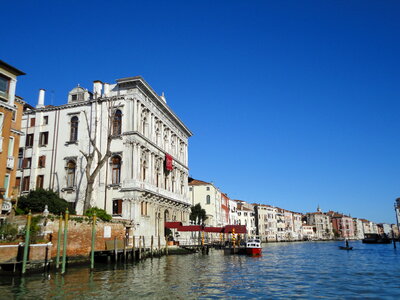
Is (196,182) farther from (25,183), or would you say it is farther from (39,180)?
(25,183)

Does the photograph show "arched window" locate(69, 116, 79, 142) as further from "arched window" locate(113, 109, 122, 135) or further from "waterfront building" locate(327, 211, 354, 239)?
"waterfront building" locate(327, 211, 354, 239)

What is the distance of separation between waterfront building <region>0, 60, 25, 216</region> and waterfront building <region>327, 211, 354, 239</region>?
14098cm

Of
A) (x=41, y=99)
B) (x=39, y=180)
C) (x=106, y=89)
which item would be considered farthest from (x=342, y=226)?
(x=41, y=99)

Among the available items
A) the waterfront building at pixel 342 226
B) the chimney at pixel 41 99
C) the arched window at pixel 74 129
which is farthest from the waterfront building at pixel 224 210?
the waterfront building at pixel 342 226

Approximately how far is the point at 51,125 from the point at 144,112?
992 cm

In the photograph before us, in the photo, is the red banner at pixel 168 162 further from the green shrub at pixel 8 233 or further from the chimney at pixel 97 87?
the green shrub at pixel 8 233

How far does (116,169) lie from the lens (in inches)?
1391

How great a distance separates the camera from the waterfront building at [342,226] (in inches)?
5744

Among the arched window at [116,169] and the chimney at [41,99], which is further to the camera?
the chimney at [41,99]

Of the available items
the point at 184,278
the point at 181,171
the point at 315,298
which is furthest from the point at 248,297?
the point at 181,171

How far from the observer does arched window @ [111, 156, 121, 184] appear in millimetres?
34969

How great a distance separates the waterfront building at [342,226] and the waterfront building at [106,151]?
122m

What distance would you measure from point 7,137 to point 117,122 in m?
13.6

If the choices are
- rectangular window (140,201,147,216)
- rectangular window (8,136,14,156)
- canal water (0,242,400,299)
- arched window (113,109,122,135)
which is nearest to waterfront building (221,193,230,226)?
rectangular window (140,201,147,216)
